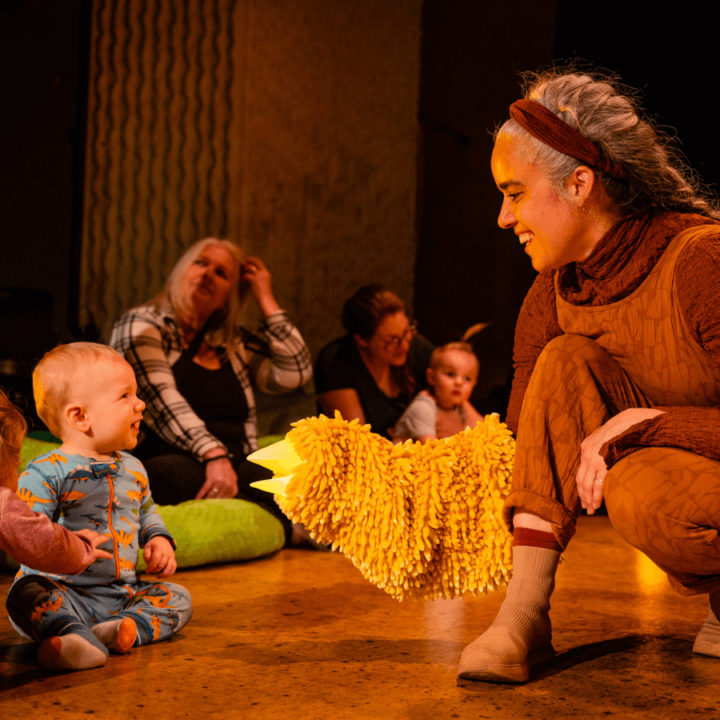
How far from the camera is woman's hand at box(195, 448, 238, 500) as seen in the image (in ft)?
7.32

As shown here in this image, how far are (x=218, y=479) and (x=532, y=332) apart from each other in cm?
110

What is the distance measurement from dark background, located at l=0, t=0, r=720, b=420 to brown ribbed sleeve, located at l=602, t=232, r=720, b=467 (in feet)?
4.90

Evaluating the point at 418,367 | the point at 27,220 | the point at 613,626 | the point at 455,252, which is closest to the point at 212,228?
the point at 27,220

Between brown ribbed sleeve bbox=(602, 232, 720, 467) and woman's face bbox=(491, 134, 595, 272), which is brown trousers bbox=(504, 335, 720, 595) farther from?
woman's face bbox=(491, 134, 595, 272)

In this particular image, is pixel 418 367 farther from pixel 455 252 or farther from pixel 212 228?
pixel 455 252

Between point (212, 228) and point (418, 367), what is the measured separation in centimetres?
91

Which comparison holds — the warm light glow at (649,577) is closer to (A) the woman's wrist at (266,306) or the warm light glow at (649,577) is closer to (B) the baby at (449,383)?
(B) the baby at (449,383)

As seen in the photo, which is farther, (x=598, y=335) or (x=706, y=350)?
(x=598, y=335)

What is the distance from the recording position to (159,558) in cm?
140

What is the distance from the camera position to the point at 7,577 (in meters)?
1.80

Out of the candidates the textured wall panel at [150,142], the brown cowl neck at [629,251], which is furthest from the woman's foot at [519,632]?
the textured wall panel at [150,142]

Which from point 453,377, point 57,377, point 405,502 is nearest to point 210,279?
point 453,377

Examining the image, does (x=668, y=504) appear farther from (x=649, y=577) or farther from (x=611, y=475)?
(x=649, y=577)

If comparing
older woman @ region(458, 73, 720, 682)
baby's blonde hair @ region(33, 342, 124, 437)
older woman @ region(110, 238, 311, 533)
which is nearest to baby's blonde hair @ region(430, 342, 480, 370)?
older woman @ region(110, 238, 311, 533)
